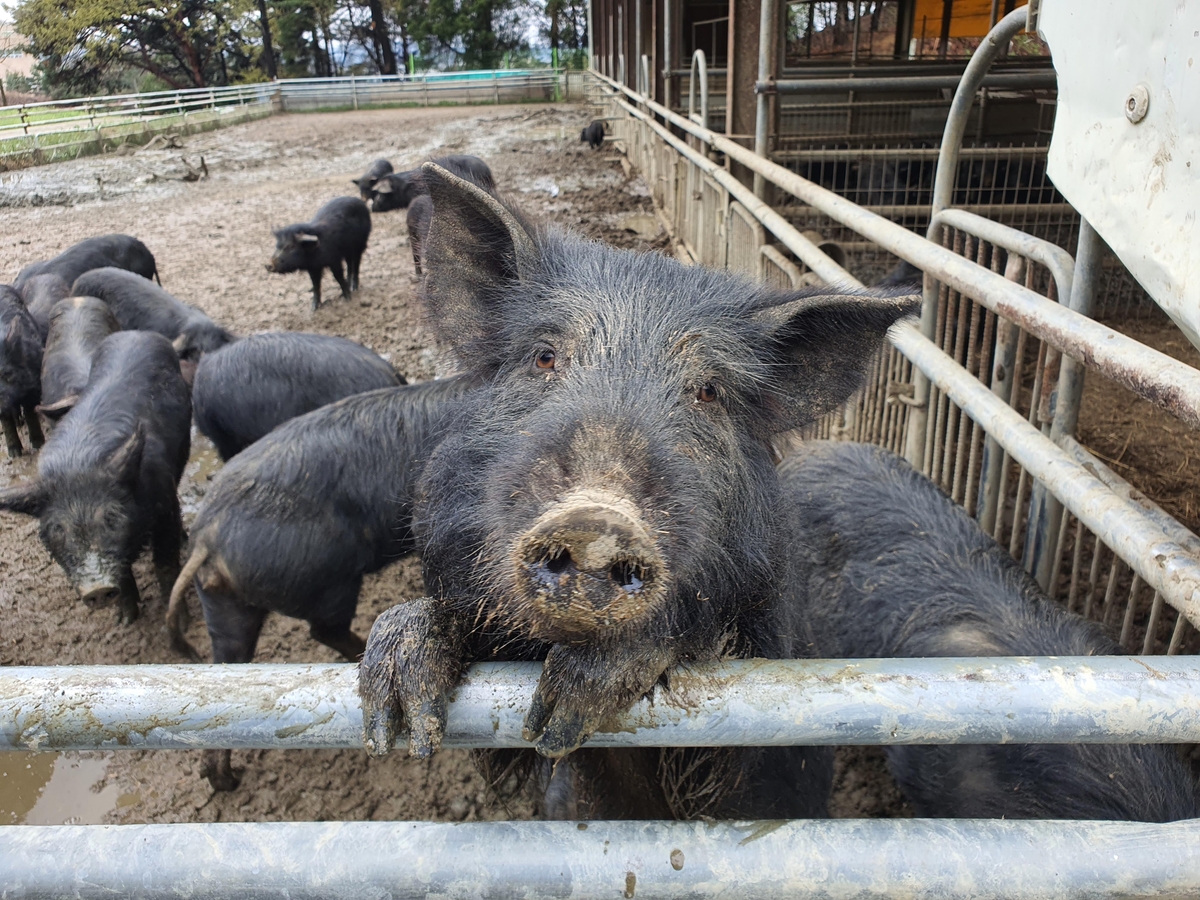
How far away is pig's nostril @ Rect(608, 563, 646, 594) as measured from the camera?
3.96 feet

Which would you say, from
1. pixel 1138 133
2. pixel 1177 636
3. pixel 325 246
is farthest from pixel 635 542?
pixel 325 246

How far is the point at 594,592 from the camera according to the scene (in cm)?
118

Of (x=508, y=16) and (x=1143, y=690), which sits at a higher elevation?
(x=508, y=16)

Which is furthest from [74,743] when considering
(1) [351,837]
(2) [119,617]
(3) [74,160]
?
(3) [74,160]

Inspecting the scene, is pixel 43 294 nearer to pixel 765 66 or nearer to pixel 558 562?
pixel 765 66

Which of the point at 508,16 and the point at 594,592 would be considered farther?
the point at 508,16

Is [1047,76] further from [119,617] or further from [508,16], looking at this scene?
[508,16]

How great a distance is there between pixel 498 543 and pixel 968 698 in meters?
0.80

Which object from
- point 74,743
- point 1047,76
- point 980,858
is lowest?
point 980,858

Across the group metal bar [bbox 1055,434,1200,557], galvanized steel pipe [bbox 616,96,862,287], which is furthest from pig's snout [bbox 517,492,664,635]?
galvanized steel pipe [bbox 616,96,862,287]

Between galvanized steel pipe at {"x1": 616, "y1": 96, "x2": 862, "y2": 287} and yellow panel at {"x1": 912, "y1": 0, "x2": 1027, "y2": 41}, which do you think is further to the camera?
yellow panel at {"x1": 912, "y1": 0, "x2": 1027, "y2": 41}

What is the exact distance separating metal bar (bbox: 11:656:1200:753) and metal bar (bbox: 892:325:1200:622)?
21.0 inches

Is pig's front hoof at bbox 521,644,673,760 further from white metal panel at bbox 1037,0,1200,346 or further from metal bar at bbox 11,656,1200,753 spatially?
white metal panel at bbox 1037,0,1200,346

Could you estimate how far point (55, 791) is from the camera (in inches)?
135
